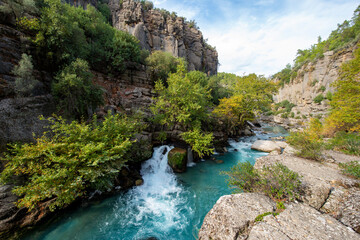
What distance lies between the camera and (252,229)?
306cm

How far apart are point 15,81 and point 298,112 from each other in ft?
155

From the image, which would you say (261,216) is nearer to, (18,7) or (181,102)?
(181,102)

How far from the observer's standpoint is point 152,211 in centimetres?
681

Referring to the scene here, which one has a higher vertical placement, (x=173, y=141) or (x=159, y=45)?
(x=159, y=45)

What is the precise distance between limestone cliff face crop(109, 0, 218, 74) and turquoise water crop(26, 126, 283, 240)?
88.7 feet

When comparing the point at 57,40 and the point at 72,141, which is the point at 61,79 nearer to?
the point at 57,40

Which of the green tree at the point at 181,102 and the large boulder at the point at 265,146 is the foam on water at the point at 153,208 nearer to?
the green tree at the point at 181,102

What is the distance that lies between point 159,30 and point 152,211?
3487 centimetres

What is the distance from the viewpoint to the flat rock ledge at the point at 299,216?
2.94 metres

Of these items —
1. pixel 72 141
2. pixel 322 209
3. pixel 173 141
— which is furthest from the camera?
pixel 173 141

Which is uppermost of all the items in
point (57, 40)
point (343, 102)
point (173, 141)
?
point (57, 40)

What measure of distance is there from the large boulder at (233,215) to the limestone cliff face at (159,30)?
3012 cm

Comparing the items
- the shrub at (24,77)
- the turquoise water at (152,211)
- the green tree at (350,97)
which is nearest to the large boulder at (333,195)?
the turquoise water at (152,211)

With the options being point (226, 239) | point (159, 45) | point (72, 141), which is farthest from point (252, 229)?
point (159, 45)
